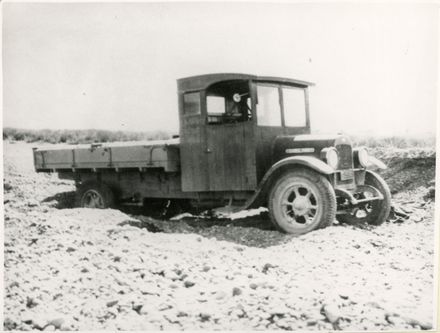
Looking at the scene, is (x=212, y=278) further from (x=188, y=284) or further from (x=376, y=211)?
(x=376, y=211)

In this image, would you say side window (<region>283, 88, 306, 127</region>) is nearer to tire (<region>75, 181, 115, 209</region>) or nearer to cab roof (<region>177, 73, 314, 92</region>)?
cab roof (<region>177, 73, 314, 92</region>)

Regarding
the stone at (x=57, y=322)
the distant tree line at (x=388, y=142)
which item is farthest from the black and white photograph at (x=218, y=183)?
the distant tree line at (x=388, y=142)

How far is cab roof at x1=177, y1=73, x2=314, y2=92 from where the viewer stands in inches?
235

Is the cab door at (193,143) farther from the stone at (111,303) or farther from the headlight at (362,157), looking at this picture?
the stone at (111,303)

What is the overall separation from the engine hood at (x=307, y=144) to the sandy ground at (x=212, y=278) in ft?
3.11

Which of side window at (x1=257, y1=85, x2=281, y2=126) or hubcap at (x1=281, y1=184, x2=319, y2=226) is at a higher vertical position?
side window at (x1=257, y1=85, x2=281, y2=126)

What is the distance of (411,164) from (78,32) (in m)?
5.72

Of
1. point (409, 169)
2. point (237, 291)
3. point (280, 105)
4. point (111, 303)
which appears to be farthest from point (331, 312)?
point (409, 169)

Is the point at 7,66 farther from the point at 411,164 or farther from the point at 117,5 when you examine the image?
the point at 411,164

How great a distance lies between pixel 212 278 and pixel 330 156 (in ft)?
6.91

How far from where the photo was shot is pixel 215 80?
241 inches

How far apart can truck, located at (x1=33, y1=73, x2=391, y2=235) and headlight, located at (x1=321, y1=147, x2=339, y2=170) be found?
0.01m

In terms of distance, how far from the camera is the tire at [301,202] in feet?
17.8

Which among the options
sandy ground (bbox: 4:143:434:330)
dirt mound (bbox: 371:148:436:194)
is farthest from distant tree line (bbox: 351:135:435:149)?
sandy ground (bbox: 4:143:434:330)
